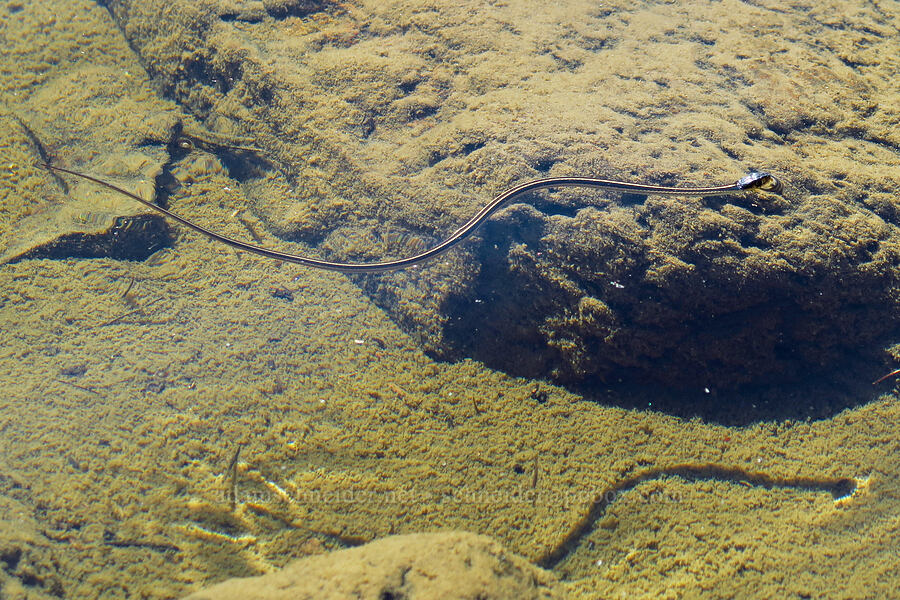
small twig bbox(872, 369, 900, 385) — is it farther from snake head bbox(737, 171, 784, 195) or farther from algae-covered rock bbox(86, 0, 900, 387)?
snake head bbox(737, 171, 784, 195)

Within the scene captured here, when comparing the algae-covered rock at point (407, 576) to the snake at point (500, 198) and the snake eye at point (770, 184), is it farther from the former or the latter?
the snake eye at point (770, 184)

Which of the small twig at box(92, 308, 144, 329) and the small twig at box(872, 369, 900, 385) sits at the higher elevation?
the small twig at box(872, 369, 900, 385)

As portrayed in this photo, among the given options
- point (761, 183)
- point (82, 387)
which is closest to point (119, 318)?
point (82, 387)

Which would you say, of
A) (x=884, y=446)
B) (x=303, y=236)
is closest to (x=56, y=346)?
(x=303, y=236)

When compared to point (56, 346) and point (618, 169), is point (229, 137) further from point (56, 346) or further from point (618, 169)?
point (618, 169)

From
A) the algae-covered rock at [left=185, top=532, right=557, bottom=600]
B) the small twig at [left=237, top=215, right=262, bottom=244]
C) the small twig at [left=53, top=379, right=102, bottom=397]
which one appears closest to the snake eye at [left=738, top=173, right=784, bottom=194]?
the algae-covered rock at [left=185, top=532, right=557, bottom=600]

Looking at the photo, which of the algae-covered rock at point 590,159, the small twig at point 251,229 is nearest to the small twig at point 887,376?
the algae-covered rock at point 590,159

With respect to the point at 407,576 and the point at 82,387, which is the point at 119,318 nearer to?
the point at 82,387
